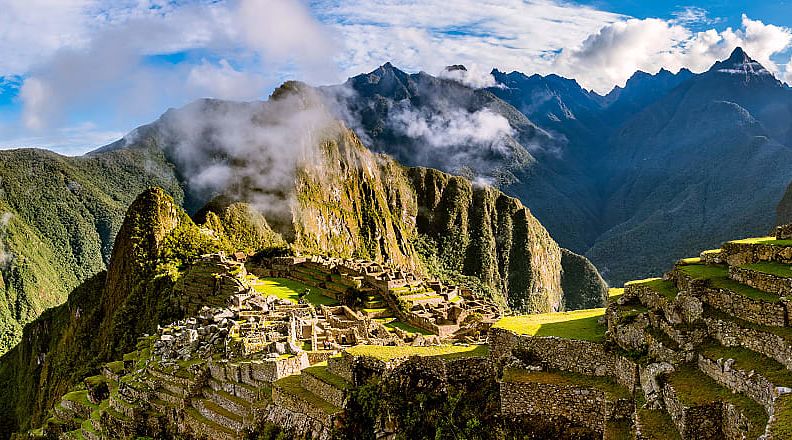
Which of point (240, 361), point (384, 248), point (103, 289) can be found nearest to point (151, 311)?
point (103, 289)

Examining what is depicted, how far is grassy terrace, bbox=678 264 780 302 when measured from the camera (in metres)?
14.0

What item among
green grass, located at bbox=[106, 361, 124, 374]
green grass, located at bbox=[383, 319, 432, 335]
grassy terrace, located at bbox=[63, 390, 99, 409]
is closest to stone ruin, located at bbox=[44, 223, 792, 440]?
grassy terrace, located at bbox=[63, 390, 99, 409]

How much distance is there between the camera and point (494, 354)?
56.3 ft

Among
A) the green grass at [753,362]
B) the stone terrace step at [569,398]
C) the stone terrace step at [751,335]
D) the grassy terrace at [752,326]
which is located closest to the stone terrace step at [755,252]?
the grassy terrace at [752,326]

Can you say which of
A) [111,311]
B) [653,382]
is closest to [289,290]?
[111,311]

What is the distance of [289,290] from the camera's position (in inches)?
2677

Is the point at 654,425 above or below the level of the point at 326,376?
below

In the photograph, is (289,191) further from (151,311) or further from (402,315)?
(402,315)

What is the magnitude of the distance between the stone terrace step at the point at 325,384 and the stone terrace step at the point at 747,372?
889 centimetres

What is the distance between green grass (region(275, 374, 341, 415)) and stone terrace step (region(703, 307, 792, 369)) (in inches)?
368

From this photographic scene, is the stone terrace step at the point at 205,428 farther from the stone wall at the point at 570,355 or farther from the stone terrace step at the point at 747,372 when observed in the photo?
the stone terrace step at the point at 747,372

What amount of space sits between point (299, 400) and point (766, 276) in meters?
12.2

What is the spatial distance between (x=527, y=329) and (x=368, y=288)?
1876 inches

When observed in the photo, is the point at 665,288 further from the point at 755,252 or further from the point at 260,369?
the point at 260,369
